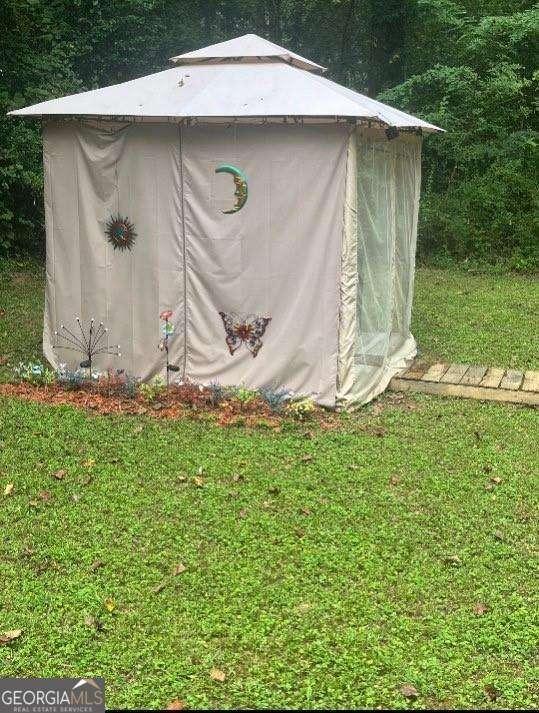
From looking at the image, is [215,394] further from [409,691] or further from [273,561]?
[409,691]

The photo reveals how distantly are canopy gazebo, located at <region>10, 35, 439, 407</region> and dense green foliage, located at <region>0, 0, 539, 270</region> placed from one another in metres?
5.95

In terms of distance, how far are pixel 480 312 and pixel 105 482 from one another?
681cm

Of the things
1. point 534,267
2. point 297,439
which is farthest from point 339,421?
point 534,267

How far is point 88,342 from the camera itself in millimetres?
7293

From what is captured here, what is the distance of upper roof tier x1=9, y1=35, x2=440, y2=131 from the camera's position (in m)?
6.03

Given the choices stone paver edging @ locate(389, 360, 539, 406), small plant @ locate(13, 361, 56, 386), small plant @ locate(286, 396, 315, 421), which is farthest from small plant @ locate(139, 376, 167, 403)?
stone paver edging @ locate(389, 360, 539, 406)

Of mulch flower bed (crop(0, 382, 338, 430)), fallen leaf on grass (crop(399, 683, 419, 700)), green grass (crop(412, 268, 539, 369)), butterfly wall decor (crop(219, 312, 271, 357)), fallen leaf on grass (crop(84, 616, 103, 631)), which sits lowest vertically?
green grass (crop(412, 268, 539, 369))

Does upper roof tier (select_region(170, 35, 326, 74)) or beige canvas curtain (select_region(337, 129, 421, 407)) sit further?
upper roof tier (select_region(170, 35, 326, 74))

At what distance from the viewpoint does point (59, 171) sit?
282 inches

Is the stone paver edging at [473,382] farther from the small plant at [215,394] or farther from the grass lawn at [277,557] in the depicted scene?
the small plant at [215,394]

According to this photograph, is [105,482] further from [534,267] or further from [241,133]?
[534,267]

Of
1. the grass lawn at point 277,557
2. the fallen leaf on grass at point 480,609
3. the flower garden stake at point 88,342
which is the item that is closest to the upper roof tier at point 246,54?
the flower garden stake at point 88,342

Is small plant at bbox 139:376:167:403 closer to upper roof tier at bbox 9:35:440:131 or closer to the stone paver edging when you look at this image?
the stone paver edging

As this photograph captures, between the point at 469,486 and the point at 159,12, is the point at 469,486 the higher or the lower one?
the lower one
